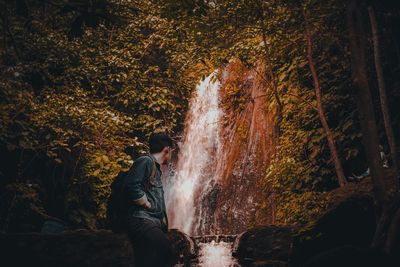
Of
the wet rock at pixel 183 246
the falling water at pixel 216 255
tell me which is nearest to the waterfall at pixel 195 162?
the falling water at pixel 216 255

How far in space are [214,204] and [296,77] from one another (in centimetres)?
601

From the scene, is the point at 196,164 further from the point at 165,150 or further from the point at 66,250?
the point at 165,150

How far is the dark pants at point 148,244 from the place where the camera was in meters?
3.61

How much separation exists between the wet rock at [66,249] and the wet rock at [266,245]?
228cm

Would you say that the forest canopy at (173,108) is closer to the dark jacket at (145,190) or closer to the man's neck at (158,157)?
the man's neck at (158,157)

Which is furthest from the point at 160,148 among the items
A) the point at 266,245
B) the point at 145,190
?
the point at 266,245

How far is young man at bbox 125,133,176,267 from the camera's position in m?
3.63

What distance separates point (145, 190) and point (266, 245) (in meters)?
4.15

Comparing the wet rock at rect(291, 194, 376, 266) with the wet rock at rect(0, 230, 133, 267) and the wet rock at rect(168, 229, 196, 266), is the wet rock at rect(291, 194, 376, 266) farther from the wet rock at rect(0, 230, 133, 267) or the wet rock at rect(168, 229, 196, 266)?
the wet rock at rect(168, 229, 196, 266)

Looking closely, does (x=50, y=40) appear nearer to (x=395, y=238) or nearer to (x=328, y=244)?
(x=328, y=244)

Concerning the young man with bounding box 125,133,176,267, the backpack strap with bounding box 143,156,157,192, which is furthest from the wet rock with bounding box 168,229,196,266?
the backpack strap with bounding box 143,156,157,192

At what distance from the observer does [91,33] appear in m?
12.0

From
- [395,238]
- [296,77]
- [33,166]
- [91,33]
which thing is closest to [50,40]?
[91,33]

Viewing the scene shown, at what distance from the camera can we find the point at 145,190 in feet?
12.8
